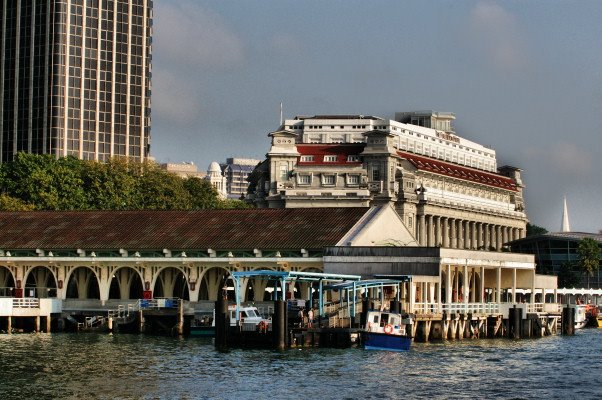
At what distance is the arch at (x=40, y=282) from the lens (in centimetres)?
12862

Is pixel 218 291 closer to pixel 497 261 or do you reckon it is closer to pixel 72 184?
pixel 497 261

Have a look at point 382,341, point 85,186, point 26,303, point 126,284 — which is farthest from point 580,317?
point 85,186

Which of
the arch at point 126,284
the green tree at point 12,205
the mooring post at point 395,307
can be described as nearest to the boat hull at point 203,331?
the mooring post at point 395,307

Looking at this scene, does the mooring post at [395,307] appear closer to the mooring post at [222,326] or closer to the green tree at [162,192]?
the mooring post at [222,326]

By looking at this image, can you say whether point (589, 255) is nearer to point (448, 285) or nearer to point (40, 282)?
point (448, 285)

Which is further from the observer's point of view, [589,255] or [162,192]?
[589,255]

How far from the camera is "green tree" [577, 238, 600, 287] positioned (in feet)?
632

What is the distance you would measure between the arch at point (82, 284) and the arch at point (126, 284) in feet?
4.82

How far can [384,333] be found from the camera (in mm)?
92312

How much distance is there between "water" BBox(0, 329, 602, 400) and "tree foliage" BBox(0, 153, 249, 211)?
232 feet

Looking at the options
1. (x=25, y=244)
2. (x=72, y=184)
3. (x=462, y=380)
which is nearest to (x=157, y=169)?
(x=72, y=184)

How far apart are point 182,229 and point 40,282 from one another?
14.4 meters

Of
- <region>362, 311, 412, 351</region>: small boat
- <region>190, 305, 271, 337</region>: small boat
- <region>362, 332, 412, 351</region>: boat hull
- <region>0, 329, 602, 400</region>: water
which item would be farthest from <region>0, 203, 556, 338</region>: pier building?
<region>362, 332, 412, 351</region>: boat hull

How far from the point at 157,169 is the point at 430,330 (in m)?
96.2
